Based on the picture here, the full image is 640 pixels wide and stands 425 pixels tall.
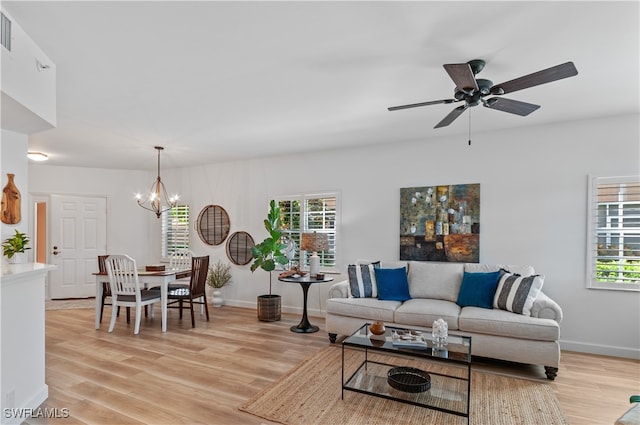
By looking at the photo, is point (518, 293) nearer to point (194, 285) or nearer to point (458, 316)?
point (458, 316)

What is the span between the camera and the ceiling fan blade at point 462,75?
7.16ft

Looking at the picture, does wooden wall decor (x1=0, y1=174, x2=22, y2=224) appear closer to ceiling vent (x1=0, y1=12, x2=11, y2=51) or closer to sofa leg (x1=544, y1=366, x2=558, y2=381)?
ceiling vent (x1=0, y1=12, x2=11, y2=51)

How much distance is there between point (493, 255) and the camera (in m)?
4.59

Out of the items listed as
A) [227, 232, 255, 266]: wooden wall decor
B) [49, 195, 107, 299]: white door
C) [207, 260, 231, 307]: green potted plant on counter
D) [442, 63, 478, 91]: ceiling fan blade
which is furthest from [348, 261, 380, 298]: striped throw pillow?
[49, 195, 107, 299]: white door

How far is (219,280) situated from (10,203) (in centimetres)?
382

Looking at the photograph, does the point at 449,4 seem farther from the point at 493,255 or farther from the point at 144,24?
the point at 493,255

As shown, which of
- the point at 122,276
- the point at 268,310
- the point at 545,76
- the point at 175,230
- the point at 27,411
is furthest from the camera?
the point at 175,230

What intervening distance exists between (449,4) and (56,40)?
2.57 meters

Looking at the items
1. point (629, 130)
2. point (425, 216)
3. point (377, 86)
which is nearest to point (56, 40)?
point (377, 86)

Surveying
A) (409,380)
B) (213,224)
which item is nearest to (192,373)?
(409,380)

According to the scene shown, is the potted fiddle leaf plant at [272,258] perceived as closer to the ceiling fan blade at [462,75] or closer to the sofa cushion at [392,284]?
the sofa cushion at [392,284]

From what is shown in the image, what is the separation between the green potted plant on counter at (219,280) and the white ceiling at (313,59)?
9.87ft

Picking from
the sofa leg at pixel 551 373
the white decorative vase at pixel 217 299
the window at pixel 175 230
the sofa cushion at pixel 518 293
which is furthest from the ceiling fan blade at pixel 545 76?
the window at pixel 175 230

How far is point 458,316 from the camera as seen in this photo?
3.75m
